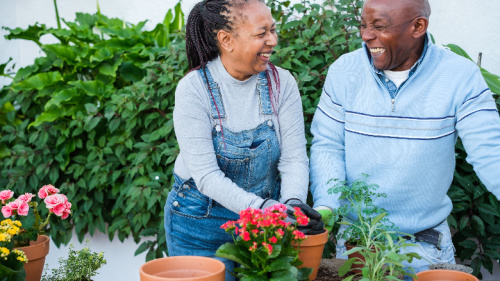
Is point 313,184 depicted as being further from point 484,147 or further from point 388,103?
point 484,147

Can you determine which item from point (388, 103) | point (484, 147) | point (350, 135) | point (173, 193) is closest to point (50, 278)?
point (173, 193)

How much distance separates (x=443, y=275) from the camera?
1.59 meters

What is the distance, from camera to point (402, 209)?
205cm

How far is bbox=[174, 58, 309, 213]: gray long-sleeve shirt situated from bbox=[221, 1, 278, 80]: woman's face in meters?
0.11

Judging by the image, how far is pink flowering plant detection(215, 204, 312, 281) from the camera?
56.5 inches

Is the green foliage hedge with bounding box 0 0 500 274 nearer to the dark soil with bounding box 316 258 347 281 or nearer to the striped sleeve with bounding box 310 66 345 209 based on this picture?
the striped sleeve with bounding box 310 66 345 209

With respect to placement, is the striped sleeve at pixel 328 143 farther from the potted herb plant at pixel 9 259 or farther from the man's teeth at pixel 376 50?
the potted herb plant at pixel 9 259

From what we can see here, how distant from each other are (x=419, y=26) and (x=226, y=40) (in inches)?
26.9

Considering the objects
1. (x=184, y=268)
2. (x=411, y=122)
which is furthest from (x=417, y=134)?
(x=184, y=268)

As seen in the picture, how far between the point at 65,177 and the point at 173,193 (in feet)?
7.24

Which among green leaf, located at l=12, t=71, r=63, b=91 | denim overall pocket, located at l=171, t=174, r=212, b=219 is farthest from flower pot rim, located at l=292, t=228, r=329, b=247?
green leaf, located at l=12, t=71, r=63, b=91

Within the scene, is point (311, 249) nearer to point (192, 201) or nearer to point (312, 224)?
point (312, 224)

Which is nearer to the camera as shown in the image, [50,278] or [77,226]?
[50,278]

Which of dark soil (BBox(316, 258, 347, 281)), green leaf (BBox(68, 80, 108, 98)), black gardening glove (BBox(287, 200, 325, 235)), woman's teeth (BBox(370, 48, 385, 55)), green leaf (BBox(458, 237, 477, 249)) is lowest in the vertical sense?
green leaf (BBox(458, 237, 477, 249))
